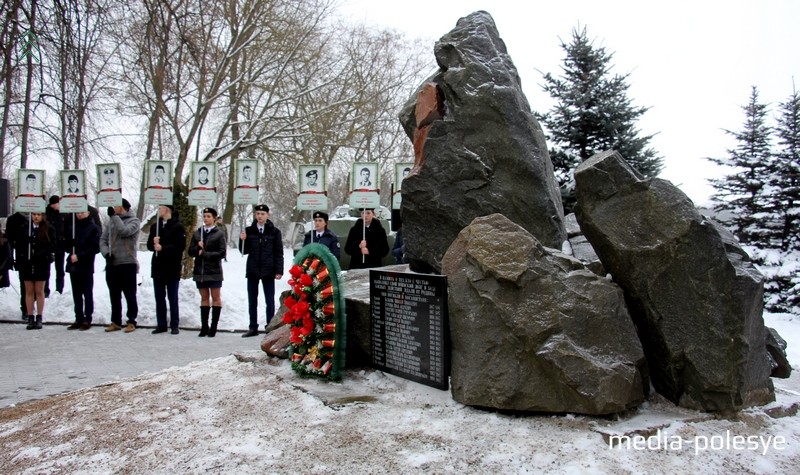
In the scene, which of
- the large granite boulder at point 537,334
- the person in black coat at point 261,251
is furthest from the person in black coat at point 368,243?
the large granite boulder at point 537,334

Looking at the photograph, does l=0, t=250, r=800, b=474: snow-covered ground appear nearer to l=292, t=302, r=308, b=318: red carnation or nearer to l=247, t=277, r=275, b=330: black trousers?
l=292, t=302, r=308, b=318: red carnation

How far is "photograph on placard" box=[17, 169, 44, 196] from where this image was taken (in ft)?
33.3

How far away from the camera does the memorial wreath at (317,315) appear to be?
5172 millimetres

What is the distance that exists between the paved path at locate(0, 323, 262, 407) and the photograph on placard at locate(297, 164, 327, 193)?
2.38 meters

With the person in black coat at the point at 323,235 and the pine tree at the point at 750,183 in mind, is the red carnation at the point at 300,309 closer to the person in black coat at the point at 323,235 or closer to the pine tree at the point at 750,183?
the person in black coat at the point at 323,235

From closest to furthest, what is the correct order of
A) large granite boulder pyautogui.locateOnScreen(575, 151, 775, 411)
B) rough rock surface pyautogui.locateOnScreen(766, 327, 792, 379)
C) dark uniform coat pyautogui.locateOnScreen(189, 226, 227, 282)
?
1. large granite boulder pyautogui.locateOnScreen(575, 151, 775, 411)
2. rough rock surface pyautogui.locateOnScreen(766, 327, 792, 379)
3. dark uniform coat pyautogui.locateOnScreen(189, 226, 227, 282)

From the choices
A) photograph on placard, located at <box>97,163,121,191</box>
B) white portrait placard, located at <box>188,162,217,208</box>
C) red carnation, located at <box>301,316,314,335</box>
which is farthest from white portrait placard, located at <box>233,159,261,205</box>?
red carnation, located at <box>301,316,314,335</box>

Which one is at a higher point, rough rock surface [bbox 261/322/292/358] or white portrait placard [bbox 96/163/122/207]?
white portrait placard [bbox 96/163/122/207]

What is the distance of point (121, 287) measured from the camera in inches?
372

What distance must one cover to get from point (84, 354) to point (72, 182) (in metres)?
3.65

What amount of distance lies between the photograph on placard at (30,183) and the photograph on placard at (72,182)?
0.39 metres

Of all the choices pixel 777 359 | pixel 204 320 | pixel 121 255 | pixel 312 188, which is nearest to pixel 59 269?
pixel 121 255

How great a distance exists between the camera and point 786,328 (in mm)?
10414

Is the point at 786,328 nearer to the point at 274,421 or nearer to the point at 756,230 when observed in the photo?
the point at 756,230
